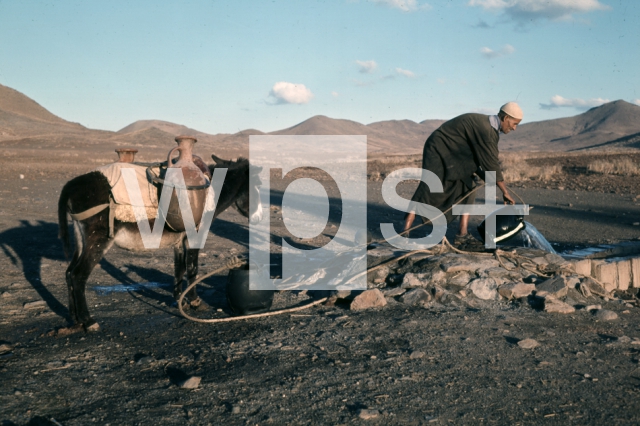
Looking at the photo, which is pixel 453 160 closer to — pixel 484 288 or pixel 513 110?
pixel 513 110

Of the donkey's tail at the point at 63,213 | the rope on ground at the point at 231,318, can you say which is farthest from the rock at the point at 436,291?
the donkey's tail at the point at 63,213

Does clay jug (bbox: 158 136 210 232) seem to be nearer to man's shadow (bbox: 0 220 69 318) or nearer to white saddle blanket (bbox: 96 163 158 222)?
white saddle blanket (bbox: 96 163 158 222)

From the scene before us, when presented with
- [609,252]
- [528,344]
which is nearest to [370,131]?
[609,252]

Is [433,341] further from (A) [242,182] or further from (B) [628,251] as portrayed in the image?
(B) [628,251]

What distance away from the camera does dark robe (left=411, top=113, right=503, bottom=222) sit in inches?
273

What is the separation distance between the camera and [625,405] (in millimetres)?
3248

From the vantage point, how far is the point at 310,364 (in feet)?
13.0

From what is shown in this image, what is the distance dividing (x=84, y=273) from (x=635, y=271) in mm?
6098

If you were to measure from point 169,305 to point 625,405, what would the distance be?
13.6ft

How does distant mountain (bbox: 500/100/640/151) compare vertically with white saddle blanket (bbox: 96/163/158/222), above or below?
above

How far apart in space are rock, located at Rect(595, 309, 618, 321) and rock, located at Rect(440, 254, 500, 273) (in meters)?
1.17

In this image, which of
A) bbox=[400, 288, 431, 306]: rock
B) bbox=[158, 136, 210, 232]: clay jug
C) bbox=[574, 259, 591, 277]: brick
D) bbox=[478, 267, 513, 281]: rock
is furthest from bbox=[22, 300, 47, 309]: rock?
bbox=[574, 259, 591, 277]: brick

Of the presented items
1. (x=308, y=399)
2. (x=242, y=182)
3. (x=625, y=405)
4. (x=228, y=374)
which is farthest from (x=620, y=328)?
(x=242, y=182)

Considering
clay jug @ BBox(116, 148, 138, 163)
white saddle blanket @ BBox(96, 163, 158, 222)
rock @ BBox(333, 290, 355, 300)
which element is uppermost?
clay jug @ BBox(116, 148, 138, 163)
